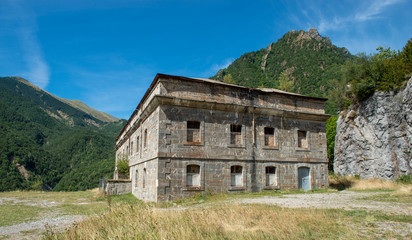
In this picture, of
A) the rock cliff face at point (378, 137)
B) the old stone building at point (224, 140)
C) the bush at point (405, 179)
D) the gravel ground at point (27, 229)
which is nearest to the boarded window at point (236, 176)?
the old stone building at point (224, 140)

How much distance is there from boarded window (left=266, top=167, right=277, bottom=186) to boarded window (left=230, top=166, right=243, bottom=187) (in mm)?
2042

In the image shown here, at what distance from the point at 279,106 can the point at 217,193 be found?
7.32 meters

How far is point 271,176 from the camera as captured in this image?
17.4 metres

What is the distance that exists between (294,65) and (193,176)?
6206 centimetres

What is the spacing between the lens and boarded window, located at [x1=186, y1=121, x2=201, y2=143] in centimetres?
1554

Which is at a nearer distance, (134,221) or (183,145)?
(134,221)

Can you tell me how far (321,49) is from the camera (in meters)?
70.0

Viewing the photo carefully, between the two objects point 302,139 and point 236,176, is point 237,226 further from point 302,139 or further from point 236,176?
point 302,139

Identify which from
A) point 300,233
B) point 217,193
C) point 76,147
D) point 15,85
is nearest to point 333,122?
point 217,193

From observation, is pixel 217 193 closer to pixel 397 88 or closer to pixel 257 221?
pixel 257 221

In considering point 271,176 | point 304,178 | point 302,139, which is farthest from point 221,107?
point 304,178

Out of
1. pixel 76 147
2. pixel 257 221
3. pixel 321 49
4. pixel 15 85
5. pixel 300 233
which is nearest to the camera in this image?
pixel 300 233

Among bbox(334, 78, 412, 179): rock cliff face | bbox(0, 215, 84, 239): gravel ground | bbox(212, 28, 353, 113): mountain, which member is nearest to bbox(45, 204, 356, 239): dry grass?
bbox(0, 215, 84, 239): gravel ground

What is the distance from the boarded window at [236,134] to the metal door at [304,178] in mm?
4995
